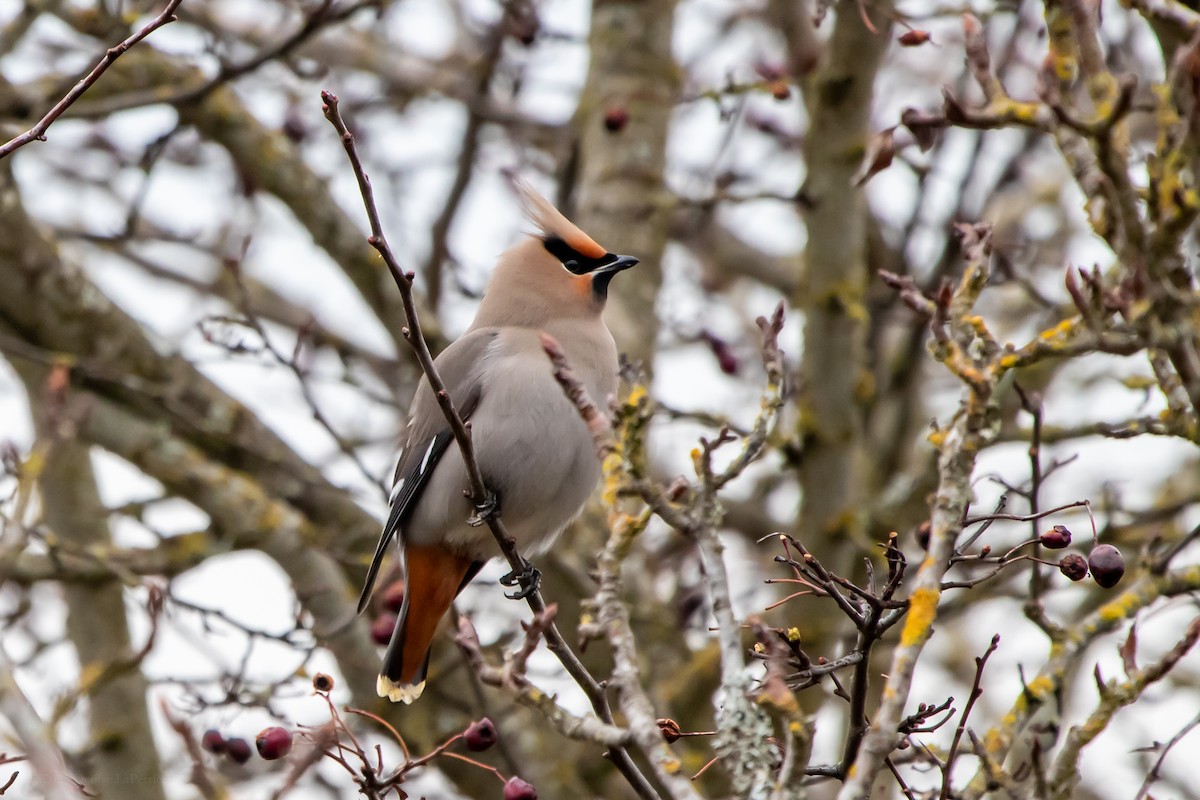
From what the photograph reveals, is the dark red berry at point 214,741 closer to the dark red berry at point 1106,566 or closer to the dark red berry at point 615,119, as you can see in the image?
the dark red berry at point 1106,566

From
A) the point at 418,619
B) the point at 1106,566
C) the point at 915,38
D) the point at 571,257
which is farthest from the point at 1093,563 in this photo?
the point at 571,257

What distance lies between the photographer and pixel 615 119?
640cm

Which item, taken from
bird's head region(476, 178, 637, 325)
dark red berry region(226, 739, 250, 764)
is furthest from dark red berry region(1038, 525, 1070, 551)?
dark red berry region(226, 739, 250, 764)

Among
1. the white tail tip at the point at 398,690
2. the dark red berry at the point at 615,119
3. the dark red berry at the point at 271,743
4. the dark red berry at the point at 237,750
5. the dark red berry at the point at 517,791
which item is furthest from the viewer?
the dark red berry at the point at 615,119

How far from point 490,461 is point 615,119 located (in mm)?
2331

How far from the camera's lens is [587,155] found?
6.62 meters

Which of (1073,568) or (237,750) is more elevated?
(237,750)

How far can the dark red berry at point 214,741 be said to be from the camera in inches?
178

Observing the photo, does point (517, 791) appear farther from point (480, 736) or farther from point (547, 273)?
point (547, 273)

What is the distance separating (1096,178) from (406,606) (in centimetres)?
267

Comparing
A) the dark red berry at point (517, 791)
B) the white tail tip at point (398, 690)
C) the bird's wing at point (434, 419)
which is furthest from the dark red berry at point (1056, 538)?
the white tail tip at point (398, 690)

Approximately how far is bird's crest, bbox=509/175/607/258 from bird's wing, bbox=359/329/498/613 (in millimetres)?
534

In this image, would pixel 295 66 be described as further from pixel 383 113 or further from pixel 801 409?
pixel 801 409

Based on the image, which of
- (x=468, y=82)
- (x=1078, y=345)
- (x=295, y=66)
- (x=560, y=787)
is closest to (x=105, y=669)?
(x=560, y=787)
